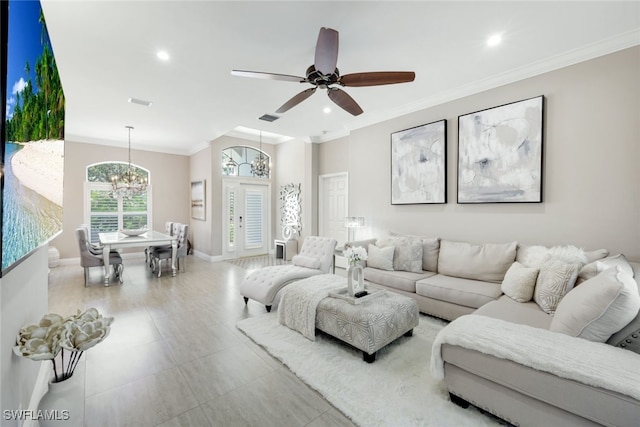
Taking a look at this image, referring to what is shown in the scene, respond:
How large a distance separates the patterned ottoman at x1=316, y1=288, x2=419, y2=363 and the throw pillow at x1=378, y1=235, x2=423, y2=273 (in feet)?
3.33

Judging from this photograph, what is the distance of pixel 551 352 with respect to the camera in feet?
4.88

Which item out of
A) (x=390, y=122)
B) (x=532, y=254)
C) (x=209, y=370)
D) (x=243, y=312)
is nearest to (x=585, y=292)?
(x=532, y=254)

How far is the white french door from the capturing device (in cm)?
Answer: 693

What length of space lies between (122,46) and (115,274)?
410 centimetres

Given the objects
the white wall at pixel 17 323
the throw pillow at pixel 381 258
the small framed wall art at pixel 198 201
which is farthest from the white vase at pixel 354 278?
the small framed wall art at pixel 198 201

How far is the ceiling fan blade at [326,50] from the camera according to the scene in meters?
2.05

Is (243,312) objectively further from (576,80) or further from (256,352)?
(576,80)

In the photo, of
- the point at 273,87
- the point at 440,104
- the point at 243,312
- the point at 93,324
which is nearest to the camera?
the point at 93,324

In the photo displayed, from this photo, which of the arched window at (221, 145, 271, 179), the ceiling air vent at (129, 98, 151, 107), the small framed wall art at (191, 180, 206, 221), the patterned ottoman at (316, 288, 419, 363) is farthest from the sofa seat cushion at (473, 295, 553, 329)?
the small framed wall art at (191, 180, 206, 221)

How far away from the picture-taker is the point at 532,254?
277cm

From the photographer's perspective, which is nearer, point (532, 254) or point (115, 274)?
point (532, 254)

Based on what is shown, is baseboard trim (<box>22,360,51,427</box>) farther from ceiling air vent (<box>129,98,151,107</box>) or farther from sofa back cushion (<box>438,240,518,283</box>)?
sofa back cushion (<box>438,240,518,283</box>)

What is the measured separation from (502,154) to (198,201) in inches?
267

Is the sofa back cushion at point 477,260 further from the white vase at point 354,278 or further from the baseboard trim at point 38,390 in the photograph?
the baseboard trim at point 38,390
